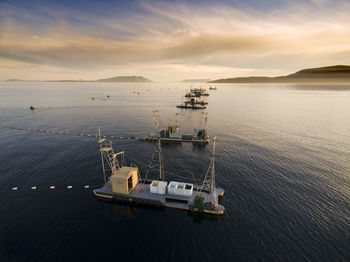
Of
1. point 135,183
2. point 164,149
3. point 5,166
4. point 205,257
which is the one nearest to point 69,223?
point 135,183

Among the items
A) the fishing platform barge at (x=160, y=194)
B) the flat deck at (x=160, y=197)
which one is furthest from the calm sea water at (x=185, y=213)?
the fishing platform barge at (x=160, y=194)

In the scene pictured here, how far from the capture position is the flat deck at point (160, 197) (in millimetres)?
46188

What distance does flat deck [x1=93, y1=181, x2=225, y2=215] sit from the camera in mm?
46188

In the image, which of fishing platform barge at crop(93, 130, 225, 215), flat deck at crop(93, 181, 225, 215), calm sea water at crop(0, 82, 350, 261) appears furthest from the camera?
flat deck at crop(93, 181, 225, 215)

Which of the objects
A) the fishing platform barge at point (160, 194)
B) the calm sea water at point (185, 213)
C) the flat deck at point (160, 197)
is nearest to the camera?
the calm sea water at point (185, 213)

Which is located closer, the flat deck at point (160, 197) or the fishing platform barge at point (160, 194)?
the fishing platform barge at point (160, 194)

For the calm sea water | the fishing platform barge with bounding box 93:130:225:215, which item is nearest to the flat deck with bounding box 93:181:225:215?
the fishing platform barge with bounding box 93:130:225:215

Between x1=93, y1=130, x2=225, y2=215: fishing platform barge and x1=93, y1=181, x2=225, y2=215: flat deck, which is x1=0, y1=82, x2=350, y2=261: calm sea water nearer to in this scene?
x1=93, y1=181, x2=225, y2=215: flat deck

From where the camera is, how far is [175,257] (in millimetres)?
33906

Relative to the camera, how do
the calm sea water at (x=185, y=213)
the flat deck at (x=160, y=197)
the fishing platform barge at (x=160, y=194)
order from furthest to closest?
the flat deck at (x=160, y=197), the fishing platform barge at (x=160, y=194), the calm sea water at (x=185, y=213)

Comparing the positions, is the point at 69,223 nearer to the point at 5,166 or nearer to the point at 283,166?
the point at 5,166

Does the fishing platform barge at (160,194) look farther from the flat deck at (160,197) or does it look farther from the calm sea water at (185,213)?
the calm sea water at (185,213)

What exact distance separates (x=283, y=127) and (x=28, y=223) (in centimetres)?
14060

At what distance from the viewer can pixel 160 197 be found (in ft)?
157
